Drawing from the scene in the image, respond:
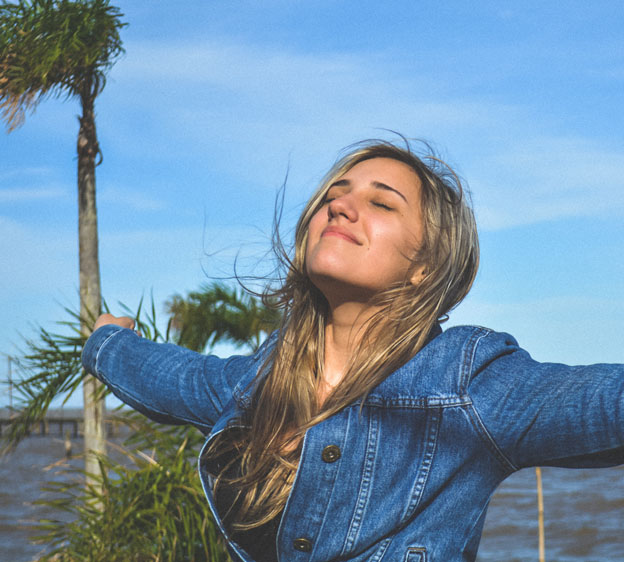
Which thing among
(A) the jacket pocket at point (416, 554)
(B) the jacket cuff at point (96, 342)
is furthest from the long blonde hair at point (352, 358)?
(B) the jacket cuff at point (96, 342)

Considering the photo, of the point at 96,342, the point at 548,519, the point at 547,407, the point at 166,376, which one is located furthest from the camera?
the point at 548,519

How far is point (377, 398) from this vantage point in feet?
4.96

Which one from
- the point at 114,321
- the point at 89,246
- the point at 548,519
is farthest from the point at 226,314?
the point at 548,519

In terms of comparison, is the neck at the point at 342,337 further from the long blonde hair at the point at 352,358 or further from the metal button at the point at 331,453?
the metal button at the point at 331,453

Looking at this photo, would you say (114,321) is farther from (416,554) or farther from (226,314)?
(226,314)

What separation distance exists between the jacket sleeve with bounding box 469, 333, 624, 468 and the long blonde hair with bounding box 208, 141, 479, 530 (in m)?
0.19

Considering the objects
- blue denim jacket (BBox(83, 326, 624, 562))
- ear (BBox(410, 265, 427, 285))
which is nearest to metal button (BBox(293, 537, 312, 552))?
blue denim jacket (BBox(83, 326, 624, 562))

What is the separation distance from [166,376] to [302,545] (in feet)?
1.95

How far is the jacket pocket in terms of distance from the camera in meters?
1.41

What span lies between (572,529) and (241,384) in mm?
12911

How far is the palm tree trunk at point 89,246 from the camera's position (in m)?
5.03

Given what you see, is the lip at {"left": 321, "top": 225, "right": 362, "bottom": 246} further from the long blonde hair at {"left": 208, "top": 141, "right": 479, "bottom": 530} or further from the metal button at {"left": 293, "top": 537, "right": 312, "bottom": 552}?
the metal button at {"left": 293, "top": 537, "right": 312, "bottom": 552}

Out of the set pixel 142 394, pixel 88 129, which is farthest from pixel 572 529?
pixel 142 394

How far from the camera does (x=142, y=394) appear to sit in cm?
193
